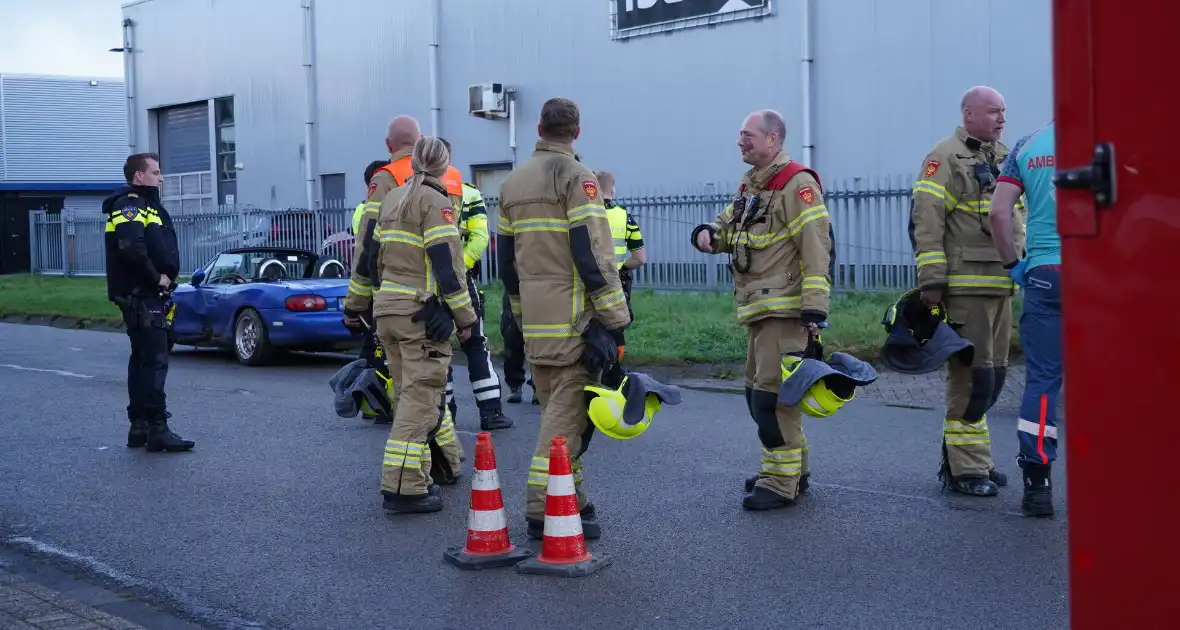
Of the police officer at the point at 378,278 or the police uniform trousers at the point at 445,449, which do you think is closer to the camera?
the police officer at the point at 378,278

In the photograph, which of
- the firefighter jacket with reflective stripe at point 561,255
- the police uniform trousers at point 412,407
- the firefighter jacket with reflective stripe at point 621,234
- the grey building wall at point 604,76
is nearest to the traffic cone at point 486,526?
the firefighter jacket with reflective stripe at point 561,255

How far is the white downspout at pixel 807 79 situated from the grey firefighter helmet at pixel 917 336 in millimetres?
15107

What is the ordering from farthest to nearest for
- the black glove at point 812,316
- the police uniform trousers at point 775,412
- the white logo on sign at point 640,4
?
the white logo on sign at point 640,4 < the police uniform trousers at point 775,412 < the black glove at point 812,316

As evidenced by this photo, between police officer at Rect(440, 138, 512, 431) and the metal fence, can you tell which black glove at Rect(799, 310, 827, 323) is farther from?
the metal fence

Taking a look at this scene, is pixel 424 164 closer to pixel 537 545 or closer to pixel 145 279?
pixel 537 545

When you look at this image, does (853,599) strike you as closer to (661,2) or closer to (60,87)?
(661,2)

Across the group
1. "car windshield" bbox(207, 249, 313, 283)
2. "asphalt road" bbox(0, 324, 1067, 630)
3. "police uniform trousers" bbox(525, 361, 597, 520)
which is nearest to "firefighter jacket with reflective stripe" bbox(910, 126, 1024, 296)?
"asphalt road" bbox(0, 324, 1067, 630)

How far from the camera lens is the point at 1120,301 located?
2.06 metres

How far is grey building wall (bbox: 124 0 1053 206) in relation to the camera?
801 inches

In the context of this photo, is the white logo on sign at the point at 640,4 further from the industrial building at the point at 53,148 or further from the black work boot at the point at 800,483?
the industrial building at the point at 53,148

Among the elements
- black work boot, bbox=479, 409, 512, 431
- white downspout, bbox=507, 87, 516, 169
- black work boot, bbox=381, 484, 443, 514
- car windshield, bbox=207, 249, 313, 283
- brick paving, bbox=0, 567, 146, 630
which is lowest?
brick paving, bbox=0, 567, 146, 630

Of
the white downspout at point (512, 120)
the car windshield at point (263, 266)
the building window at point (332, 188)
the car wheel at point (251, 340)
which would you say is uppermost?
the white downspout at point (512, 120)

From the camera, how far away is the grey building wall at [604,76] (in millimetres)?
20344

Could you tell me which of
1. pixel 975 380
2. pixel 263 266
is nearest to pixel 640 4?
pixel 263 266
